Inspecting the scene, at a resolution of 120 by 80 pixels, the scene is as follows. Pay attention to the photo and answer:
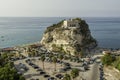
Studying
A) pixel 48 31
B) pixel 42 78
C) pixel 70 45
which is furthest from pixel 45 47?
pixel 42 78

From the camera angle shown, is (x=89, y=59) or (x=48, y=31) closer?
(x=89, y=59)

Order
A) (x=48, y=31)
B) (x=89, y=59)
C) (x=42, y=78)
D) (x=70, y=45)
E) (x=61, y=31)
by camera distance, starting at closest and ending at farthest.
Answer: (x=42, y=78) → (x=89, y=59) → (x=70, y=45) → (x=61, y=31) → (x=48, y=31)

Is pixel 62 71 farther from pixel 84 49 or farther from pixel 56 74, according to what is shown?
pixel 84 49

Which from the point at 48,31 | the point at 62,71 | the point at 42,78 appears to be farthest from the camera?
the point at 48,31

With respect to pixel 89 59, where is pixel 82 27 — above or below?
above

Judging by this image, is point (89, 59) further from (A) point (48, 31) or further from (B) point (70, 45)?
(A) point (48, 31)

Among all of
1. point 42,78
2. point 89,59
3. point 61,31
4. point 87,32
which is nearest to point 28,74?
point 42,78
